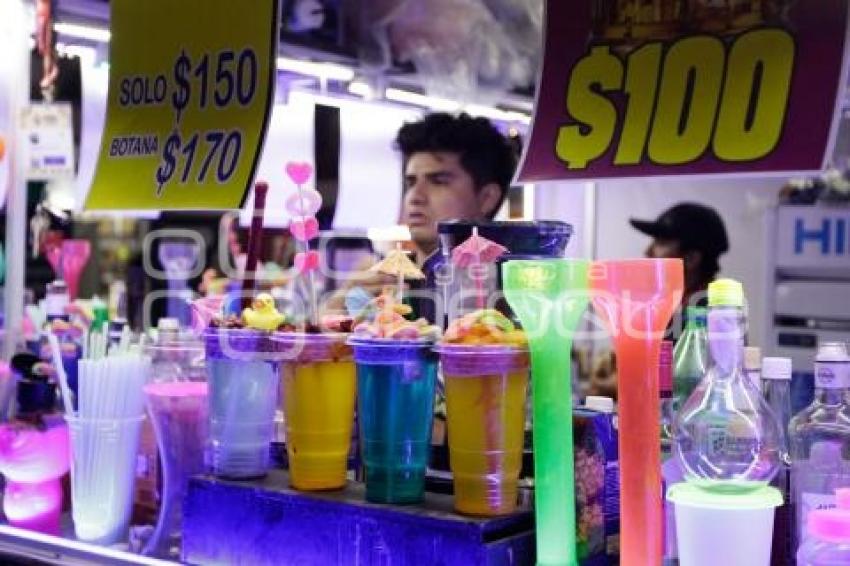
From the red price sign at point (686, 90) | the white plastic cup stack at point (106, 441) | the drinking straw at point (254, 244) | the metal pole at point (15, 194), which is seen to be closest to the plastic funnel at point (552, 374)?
the red price sign at point (686, 90)

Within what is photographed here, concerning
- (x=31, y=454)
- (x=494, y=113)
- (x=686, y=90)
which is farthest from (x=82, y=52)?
(x=686, y=90)

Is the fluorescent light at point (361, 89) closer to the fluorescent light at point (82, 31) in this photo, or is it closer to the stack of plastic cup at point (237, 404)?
the fluorescent light at point (82, 31)

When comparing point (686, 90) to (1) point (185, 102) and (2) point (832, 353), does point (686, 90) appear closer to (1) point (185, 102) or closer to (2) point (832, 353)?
(2) point (832, 353)

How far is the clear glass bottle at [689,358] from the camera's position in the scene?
1416mm

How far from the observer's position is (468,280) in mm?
1370

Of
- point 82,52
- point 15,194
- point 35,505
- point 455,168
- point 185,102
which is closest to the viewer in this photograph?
point 35,505

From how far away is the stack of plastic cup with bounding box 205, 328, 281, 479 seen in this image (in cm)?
142

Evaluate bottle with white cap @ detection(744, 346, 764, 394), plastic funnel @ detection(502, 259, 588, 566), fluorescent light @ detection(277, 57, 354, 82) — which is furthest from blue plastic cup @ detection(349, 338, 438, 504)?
fluorescent light @ detection(277, 57, 354, 82)

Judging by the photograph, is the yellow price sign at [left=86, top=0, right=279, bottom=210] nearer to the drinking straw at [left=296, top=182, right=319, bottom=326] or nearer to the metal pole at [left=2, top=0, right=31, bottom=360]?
the drinking straw at [left=296, top=182, right=319, bottom=326]

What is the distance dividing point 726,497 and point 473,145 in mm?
2518

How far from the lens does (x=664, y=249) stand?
14.9ft

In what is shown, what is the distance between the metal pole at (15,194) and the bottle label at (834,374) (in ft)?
7.67

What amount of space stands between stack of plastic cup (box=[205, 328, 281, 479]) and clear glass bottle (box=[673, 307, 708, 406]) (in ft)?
1.80

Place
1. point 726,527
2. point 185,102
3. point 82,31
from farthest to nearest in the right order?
1. point 82,31
2. point 185,102
3. point 726,527
